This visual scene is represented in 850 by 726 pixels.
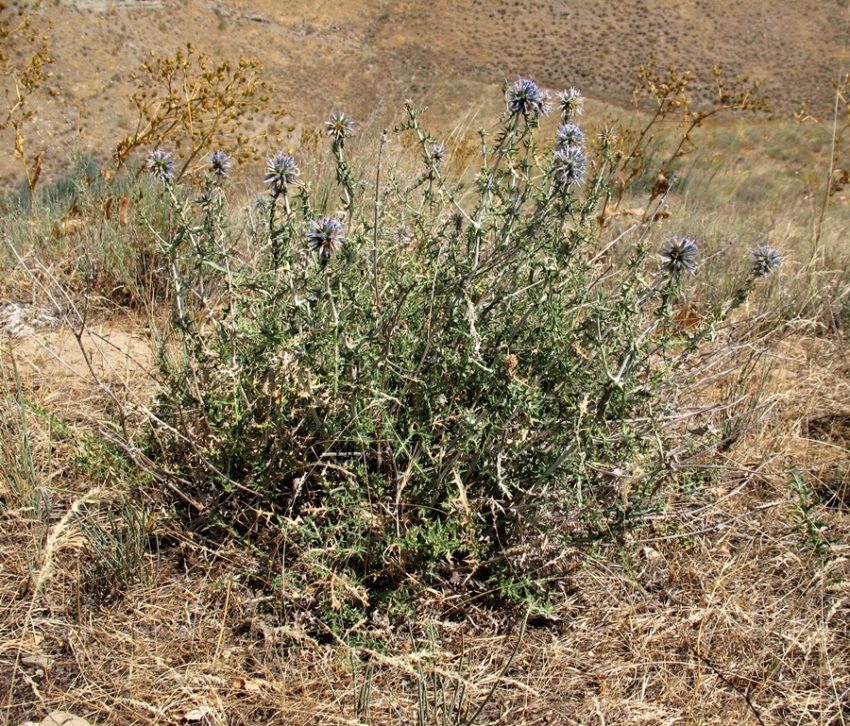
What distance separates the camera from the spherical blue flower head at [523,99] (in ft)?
6.47

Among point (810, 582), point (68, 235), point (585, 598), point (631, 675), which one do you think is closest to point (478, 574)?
point (585, 598)

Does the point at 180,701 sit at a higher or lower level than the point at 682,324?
lower

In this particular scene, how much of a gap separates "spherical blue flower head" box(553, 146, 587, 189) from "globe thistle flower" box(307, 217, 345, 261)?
24.7 inches

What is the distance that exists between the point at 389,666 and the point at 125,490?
105cm

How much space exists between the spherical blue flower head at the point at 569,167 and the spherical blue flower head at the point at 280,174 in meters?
0.75

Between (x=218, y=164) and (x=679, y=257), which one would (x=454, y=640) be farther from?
(x=218, y=164)

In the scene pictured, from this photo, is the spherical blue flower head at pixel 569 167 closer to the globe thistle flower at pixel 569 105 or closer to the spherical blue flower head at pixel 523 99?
the spherical blue flower head at pixel 523 99

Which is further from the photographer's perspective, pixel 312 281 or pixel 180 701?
pixel 312 281

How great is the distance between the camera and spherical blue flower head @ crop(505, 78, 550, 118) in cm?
197

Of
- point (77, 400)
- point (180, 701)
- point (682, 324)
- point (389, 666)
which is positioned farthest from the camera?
point (682, 324)

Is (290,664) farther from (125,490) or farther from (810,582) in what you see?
(810,582)

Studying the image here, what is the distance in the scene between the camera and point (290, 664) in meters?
1.89

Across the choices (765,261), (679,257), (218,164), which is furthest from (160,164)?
(765,261)

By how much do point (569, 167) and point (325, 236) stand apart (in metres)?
0.70
